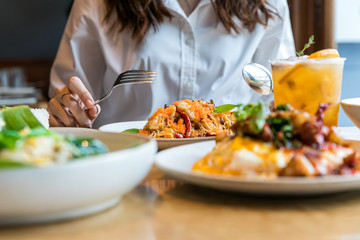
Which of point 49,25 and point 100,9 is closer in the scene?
point 100,9

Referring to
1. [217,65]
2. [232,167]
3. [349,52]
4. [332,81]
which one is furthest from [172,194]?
[349,52]

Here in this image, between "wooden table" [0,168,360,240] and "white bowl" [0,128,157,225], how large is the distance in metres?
0.02

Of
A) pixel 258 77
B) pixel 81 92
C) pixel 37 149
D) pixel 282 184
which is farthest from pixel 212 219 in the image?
pixel 81 92

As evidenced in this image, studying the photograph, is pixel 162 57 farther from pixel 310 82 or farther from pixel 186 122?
pixel 310 82

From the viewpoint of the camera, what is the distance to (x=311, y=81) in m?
1.05

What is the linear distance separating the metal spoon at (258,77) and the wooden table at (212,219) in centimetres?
62

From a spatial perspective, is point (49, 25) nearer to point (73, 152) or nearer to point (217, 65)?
point (217, 65)

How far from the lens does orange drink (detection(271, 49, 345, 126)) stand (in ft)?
3.43

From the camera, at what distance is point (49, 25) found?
22.5 feet

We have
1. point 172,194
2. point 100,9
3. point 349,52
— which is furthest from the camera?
point 349,52

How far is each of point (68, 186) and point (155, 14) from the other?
1.63 metres

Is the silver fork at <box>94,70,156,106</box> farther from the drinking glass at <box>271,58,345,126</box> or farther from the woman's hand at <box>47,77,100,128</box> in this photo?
the drinking glass at <box>271,58,345,126</box>

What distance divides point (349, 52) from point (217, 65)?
188 cm

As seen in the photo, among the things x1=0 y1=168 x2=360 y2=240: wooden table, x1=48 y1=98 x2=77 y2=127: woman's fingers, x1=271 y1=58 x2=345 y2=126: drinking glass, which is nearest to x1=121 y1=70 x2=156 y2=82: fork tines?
x1=48 y1=98 x2=77 y2=127: woman's fingers
